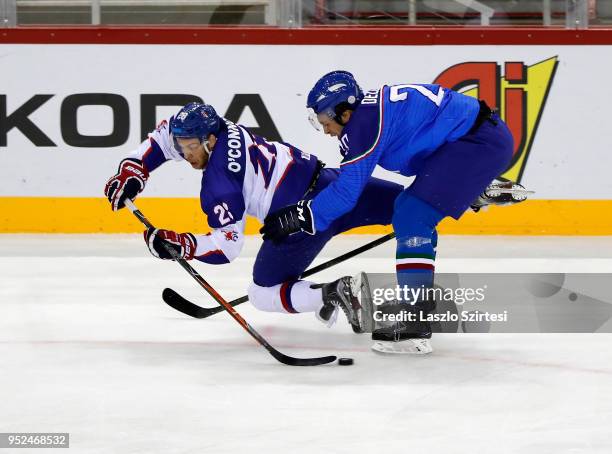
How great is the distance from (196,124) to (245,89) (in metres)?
3.18

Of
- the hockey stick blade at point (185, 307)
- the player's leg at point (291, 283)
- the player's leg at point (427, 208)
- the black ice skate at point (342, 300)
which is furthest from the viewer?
the hockey stick blade at point (185, 307)

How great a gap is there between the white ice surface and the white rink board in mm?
1806

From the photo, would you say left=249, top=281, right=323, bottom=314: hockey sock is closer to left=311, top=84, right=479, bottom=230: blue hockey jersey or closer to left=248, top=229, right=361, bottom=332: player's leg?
left=248, top=229, right=361, bottom=332: player's leg

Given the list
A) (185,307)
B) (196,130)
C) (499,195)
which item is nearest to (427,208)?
(499,195)

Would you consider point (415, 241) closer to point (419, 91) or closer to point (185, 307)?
point (419, 91)

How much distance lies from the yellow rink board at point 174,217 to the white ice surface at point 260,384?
1680 millimetres

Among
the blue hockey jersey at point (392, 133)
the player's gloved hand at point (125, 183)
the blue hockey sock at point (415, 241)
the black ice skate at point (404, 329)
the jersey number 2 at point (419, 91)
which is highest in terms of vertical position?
the jersey number 2 at point (419, 91)

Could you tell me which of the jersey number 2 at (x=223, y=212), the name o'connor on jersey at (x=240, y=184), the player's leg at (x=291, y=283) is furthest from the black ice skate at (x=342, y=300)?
the jersey number 2 at (x=223, y=212)

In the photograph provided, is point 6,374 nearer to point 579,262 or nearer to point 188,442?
point 188,442

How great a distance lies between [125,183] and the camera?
4.18m

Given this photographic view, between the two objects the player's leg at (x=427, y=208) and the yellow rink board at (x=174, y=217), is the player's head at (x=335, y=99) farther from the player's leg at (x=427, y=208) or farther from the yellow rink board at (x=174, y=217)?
the yellow rink board at (x=174, y=217)

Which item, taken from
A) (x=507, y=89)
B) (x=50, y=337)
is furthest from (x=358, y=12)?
(x=50, y=337)

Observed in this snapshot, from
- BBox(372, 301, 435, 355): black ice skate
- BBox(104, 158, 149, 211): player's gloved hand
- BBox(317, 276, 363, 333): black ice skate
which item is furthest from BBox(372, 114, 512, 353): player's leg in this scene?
BBox(104, 158, 149, 211): player's gloved hand

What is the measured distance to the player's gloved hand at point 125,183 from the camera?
13.7ft
